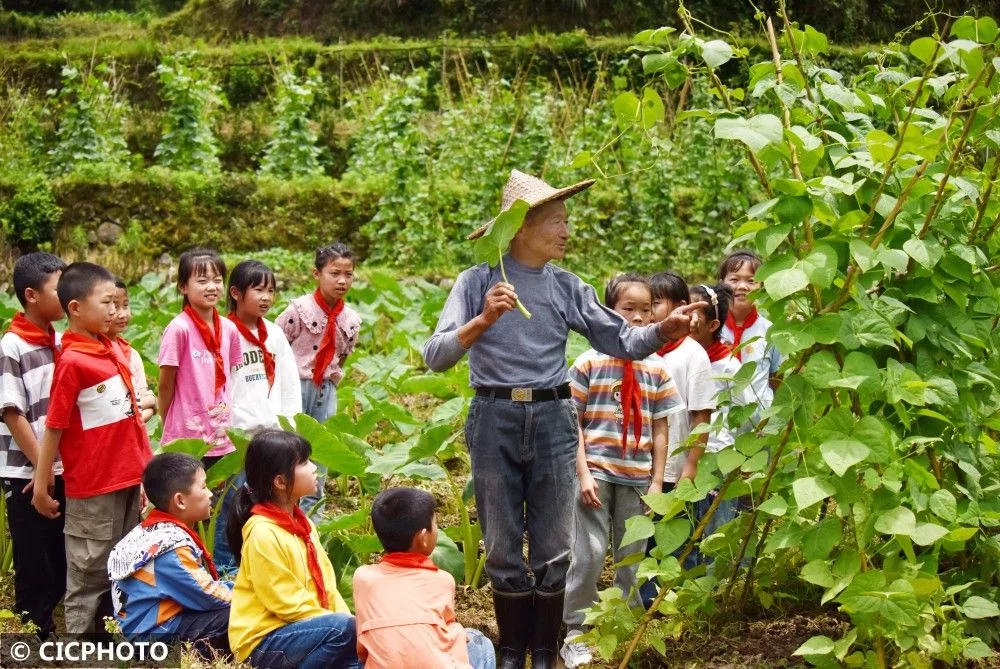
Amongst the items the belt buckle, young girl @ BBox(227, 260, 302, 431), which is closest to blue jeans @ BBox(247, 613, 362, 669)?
the belt buckle

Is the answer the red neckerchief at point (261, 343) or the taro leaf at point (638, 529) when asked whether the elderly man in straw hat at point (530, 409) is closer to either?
the taro leaf at point (638, 529)

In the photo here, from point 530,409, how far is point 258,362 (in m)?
1.45

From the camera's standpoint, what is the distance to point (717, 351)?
4.51m

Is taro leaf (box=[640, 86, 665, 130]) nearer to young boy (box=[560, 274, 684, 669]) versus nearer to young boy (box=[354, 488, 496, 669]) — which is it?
young boy (box=[560, 274, 684, 669])

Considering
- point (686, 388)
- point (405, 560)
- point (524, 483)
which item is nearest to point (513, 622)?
point (524, 483)

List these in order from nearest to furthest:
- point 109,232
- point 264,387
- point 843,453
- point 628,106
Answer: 1. point 843,453
2. point 628,106
3. point 264,387
4. point 109,232

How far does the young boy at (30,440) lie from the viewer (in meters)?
4.15

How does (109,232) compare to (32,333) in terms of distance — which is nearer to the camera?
(32,333)

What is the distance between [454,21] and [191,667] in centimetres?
1608

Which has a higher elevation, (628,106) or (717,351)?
(628,106)

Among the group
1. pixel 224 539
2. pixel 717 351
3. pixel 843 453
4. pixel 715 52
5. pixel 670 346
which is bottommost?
pixel 224 539

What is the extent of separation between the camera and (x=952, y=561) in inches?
146

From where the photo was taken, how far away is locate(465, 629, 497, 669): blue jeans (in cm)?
356

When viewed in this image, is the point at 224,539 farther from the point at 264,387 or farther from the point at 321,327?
the point at 321,327
